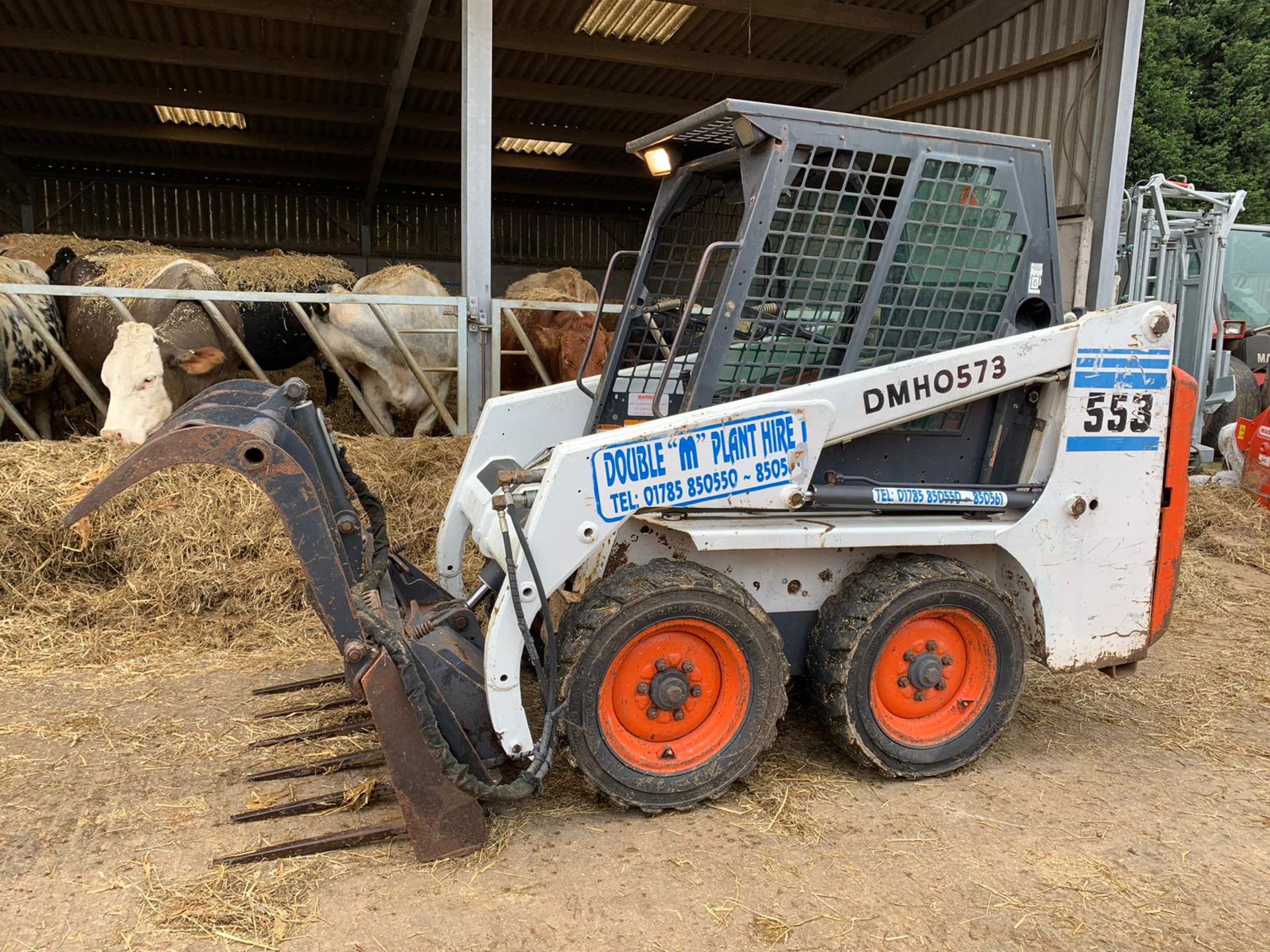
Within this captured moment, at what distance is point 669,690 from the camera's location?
3.07 m

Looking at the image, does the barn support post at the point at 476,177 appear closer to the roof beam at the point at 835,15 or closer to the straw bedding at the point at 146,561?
the straw bedding at the point at 146,561

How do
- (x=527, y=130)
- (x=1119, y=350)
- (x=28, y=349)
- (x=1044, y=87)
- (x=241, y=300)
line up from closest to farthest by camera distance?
1. (x=1119, y=350)
2. (x=241, y=300)
3. (x=28, y=349)
4. (x=1044, y=87)
5. (x=527, y=130)

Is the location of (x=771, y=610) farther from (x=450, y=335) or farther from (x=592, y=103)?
(x=592, y=103)

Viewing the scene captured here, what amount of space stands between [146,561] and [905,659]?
161 inches

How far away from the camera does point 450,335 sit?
828cm

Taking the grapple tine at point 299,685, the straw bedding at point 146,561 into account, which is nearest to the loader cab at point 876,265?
the grapple tine at point 299,685

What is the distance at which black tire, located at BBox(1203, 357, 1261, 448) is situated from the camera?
1029 centimetres

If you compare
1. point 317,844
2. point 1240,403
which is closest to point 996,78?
point 1240,403

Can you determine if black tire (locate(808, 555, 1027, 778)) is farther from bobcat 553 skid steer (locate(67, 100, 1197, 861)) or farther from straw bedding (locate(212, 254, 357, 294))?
straw bedding (locate(212, 254, 357, 294))

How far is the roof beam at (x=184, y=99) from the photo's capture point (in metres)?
11.6

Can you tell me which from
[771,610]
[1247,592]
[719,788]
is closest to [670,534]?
[771,610]

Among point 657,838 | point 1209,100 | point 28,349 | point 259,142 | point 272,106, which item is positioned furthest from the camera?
point 1209,100

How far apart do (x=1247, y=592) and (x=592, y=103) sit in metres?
9.22

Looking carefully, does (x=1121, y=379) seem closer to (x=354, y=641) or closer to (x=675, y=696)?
(x=675, y=696)
